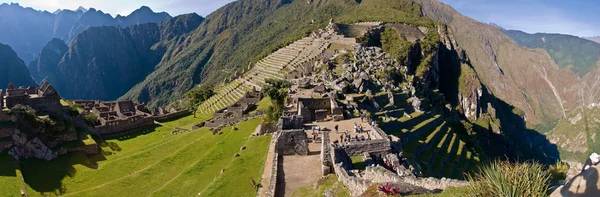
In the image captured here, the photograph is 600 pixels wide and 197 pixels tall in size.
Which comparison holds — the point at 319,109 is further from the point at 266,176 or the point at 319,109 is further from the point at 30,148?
the point at 30,148

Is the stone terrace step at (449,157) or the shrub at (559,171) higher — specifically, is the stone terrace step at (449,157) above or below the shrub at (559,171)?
below

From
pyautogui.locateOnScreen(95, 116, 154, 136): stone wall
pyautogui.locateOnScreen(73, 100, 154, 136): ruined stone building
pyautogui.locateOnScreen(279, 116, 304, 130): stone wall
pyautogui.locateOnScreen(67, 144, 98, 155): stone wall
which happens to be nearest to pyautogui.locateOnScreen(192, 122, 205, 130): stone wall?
pyautogui.locateOnScreen(95, 116, 154, 136): stone wall

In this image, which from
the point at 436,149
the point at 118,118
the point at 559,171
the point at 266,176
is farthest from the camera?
the point at 118,118

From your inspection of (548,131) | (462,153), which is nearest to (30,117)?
(462,153)

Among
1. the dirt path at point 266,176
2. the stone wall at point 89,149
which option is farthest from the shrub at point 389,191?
the stone wall at point 89,149


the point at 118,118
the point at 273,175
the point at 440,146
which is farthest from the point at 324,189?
the point at 118,118

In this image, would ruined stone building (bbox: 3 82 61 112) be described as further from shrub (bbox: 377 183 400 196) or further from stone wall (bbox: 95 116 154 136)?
shrub (bbox: 377 183 400 196)

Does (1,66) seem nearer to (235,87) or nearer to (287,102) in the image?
(235,87)

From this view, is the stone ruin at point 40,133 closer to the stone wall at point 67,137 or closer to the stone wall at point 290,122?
the stone wall at point 67,137
